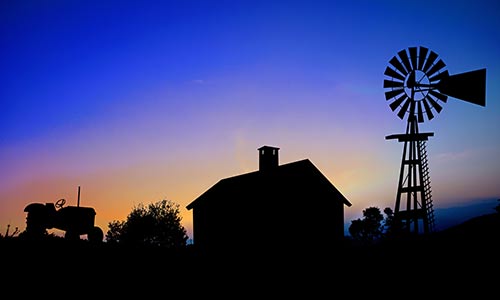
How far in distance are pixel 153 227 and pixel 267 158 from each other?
98.2 ft

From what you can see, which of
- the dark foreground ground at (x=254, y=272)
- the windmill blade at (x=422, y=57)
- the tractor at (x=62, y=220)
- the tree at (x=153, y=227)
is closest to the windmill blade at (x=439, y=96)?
the windmill blade at (x=422, y=57)

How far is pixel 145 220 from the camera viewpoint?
175 ft

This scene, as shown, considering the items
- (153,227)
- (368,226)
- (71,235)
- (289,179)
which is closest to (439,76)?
(289,179)

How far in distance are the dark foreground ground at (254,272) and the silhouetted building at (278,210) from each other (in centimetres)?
986

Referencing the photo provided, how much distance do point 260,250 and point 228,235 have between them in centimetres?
379

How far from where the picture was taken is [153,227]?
53.4m

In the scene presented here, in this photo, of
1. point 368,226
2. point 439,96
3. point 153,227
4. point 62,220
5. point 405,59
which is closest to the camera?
point 62,220

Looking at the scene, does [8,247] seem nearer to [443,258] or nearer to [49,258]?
[49,258]

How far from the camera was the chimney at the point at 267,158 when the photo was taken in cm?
3014

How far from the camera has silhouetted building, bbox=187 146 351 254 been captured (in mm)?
26688

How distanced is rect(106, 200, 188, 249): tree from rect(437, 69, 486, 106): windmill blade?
41.3m

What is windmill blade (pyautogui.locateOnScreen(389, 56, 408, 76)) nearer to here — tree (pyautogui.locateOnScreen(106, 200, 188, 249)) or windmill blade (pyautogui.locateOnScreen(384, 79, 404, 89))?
windmill blade (pyautogui.locateOnScreen(384, 79, 404, 89))

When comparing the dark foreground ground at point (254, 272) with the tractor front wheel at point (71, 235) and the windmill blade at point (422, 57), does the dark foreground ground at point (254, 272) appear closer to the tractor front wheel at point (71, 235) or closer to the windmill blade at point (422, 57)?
the tractor front wheel at point (71, 235)

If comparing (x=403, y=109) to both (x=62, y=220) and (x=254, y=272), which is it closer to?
(x=254, y=272)
